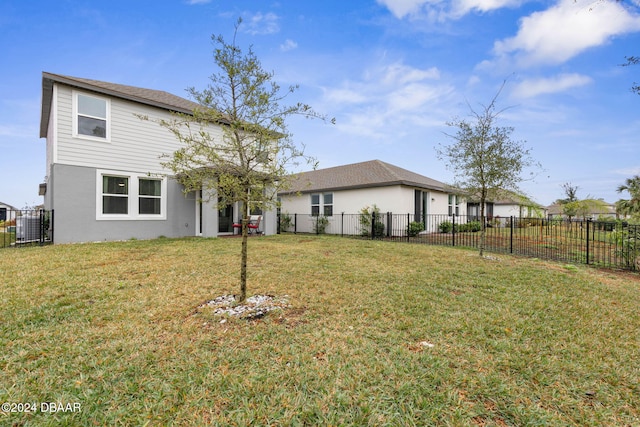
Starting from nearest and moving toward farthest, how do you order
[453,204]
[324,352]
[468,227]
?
1. [324,352]
2. [468,227]
3. [453,204]

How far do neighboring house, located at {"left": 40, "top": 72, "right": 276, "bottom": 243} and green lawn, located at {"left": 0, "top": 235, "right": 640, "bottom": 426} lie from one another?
194 inches

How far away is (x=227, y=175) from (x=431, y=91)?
1211 centimetres

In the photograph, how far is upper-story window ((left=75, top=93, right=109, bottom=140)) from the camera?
9.45 meters

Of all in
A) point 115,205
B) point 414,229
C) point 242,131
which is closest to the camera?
point 242,131

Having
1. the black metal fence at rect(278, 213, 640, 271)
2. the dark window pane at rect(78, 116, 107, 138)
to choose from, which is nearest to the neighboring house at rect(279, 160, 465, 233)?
the black metal fence at rect(278, 213, 640, 271)

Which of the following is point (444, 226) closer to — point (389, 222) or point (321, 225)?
point (389, 222)

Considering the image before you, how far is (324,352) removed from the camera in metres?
2.72

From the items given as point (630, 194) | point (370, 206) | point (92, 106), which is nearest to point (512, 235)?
point (370, 206)

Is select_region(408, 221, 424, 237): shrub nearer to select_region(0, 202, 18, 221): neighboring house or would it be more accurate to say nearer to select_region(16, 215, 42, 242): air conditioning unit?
select_region(16, 215, 42, 242): air conditioning unit

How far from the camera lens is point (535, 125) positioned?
12.3 metres

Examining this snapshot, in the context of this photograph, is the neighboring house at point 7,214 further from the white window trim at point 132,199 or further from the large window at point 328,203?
the large window at point 328,203

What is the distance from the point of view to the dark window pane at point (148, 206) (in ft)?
35.5

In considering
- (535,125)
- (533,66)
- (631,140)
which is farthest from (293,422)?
(631,140)

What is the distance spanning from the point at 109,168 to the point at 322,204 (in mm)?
11210
